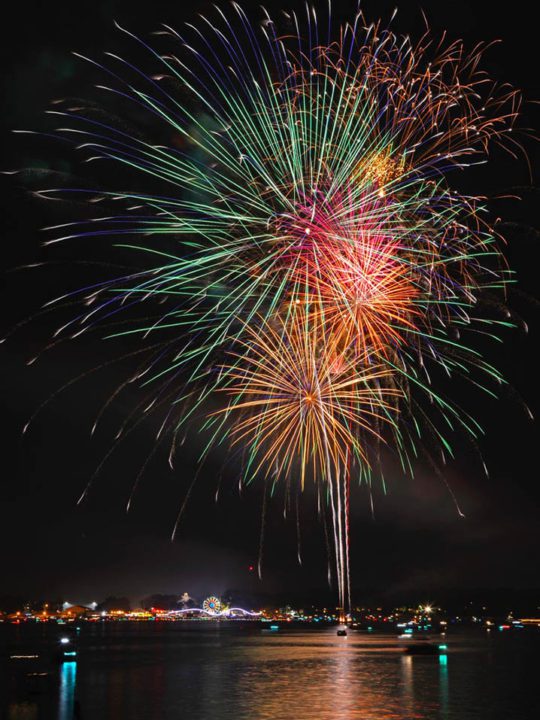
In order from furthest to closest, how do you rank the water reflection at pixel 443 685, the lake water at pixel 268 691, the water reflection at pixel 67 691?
the water reflection at pixel 443 685 < the lake water at pixel 268 691 < the water reflection at pixel 67 691

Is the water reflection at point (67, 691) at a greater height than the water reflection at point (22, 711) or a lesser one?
lesser

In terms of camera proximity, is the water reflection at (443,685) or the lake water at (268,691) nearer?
the lake water at (268,691)

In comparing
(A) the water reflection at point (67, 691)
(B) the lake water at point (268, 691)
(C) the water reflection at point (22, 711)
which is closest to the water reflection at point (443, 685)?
(B) the lake water at point (268, 691)

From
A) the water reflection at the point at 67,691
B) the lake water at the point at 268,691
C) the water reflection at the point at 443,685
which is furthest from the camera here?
the water reflection at the point at 443,685

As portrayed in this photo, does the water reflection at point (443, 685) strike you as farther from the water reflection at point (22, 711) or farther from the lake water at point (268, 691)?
the water reflection at point (22, 711)

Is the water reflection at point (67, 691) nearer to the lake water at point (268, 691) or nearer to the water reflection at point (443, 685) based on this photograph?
the lake water at point (268, 691)

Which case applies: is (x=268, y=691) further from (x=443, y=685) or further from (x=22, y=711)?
(x=22, y=711)

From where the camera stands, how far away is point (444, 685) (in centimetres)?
5612

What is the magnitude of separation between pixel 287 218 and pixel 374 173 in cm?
292

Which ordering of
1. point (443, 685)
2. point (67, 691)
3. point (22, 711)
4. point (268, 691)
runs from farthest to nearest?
point (443, 685), point (67, 691), point (268, 691), point (22, 711)

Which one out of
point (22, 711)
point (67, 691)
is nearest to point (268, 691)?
point (67, 691)

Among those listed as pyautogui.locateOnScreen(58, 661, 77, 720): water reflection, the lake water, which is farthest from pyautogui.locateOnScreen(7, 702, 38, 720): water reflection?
pyautogui.locateOnScreen(58, 661, 77, 720): water reflection

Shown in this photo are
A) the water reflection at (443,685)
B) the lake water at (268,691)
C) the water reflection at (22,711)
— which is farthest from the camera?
the water reflection at (443,685)

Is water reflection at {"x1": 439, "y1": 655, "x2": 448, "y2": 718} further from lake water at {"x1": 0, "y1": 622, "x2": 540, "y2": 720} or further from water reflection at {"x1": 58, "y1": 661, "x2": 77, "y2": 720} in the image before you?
water reflection at {"x1": 58, "y1": 661, "x2": 77, "y2": 720}
